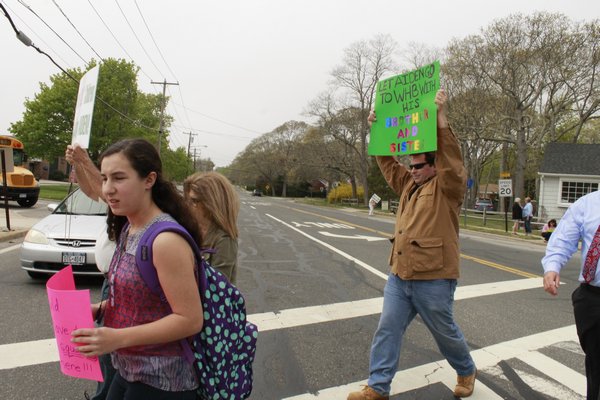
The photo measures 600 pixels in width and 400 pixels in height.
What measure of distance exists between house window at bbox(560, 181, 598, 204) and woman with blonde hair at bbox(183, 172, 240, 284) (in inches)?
1235

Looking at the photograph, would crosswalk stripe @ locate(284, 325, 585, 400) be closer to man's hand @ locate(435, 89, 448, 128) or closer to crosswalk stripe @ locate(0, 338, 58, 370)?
man's hand @ locate(435, 89, 448, 128)

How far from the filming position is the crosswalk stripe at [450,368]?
3.47m

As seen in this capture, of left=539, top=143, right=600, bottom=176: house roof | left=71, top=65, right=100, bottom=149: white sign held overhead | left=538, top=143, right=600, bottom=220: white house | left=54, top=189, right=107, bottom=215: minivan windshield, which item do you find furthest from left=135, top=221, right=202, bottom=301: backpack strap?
left=539, top=143, right=600, bottom=176: house roof

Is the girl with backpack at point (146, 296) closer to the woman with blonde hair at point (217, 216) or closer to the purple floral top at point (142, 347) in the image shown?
the purple floral top at point (142, 347)

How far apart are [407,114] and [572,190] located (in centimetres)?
3067

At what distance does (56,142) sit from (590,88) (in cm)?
3958

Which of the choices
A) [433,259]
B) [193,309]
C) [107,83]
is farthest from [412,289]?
[107,83]

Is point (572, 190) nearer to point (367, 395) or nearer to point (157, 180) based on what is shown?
point (367, 395)

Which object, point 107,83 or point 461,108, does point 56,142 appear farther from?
point 461,108

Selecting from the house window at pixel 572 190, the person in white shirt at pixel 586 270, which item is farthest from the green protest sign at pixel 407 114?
the house window at pixel 572 190

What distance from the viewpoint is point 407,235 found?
320cm

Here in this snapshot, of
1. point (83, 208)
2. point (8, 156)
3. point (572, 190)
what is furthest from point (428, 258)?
point (572, 190)

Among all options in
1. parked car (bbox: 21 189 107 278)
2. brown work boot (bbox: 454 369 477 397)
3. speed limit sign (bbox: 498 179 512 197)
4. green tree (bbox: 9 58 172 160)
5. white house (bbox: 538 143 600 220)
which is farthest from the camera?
green tree (bbox: 9 58 172 160)

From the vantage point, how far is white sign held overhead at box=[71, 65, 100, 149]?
9.98ft
